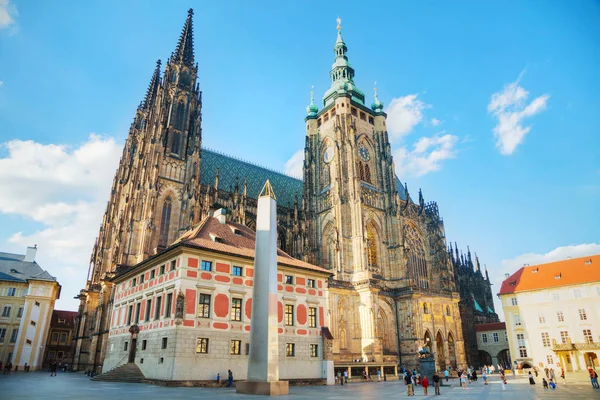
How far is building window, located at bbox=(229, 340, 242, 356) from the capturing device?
24891 millimetres

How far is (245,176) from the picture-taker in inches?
2248

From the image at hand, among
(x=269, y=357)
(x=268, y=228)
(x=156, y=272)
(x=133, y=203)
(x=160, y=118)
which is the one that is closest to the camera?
(x=269, y=357)

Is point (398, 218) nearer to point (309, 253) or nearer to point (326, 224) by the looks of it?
point (326, 224)

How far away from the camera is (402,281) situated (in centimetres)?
4909

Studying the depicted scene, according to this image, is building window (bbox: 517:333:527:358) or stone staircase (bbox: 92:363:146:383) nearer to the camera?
stone staircase (bbox: 92:363:146:383)

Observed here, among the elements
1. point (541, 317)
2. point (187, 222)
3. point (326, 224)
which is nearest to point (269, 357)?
point (187, 222)

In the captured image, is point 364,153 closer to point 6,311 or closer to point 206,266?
point 206,266

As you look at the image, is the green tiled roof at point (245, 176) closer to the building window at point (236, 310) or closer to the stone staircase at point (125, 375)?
the building window at point (236, 310)

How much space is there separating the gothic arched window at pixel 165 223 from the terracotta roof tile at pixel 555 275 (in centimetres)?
4103

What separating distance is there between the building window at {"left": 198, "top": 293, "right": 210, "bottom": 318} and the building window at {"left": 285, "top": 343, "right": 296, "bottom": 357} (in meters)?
6.40

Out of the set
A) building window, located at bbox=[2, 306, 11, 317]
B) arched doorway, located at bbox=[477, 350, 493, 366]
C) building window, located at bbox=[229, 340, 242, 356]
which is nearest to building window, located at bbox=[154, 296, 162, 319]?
building window, located at bbox=[229, 340, 242, 356]

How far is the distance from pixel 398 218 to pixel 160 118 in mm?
32161

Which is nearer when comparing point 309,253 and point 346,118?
point 309,253

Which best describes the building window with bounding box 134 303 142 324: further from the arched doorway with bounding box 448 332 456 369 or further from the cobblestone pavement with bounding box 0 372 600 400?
the arched doorway with bounding box 448 332 456 369
